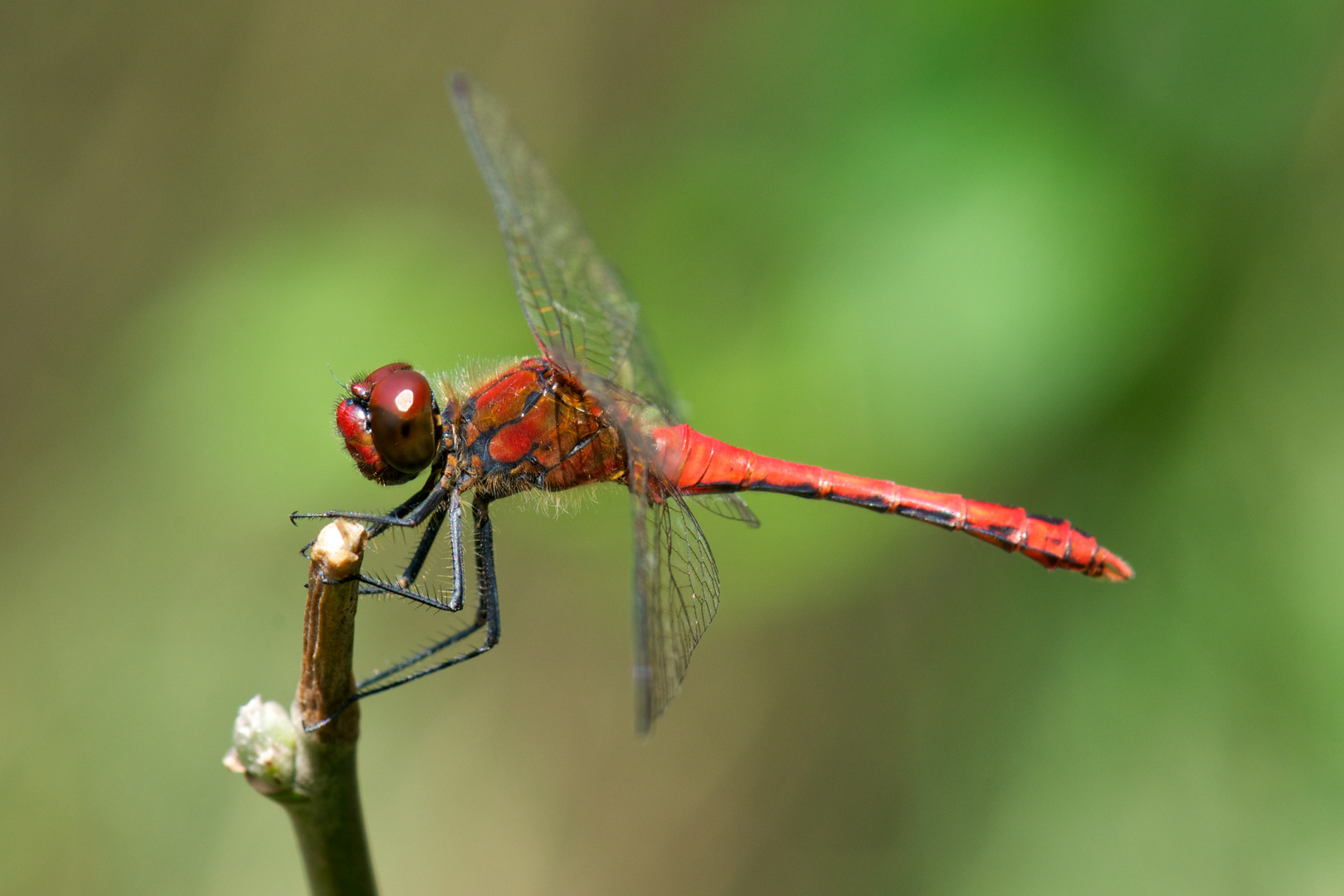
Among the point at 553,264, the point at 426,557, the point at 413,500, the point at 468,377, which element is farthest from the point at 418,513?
the point at 553,264

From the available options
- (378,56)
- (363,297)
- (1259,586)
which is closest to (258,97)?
(378,56)

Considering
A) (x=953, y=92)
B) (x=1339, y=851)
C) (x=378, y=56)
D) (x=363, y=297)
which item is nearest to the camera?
(x=1339, y=851)

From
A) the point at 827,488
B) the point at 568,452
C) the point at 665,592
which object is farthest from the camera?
the point at 827,488

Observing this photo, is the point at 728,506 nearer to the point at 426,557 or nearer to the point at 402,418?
the point at 426,557

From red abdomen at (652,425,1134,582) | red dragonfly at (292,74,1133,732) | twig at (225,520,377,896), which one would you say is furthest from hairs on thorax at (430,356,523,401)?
twig at (225,520,377,896)

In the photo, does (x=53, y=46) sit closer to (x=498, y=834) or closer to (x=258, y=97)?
(x=258, y=97)

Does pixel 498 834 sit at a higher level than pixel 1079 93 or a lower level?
lower

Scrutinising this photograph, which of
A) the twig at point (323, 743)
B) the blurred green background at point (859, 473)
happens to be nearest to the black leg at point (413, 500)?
the blurred green background at point (859, 473)

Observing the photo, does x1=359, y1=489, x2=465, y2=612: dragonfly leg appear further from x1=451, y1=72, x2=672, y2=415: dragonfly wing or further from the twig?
→ the twig
